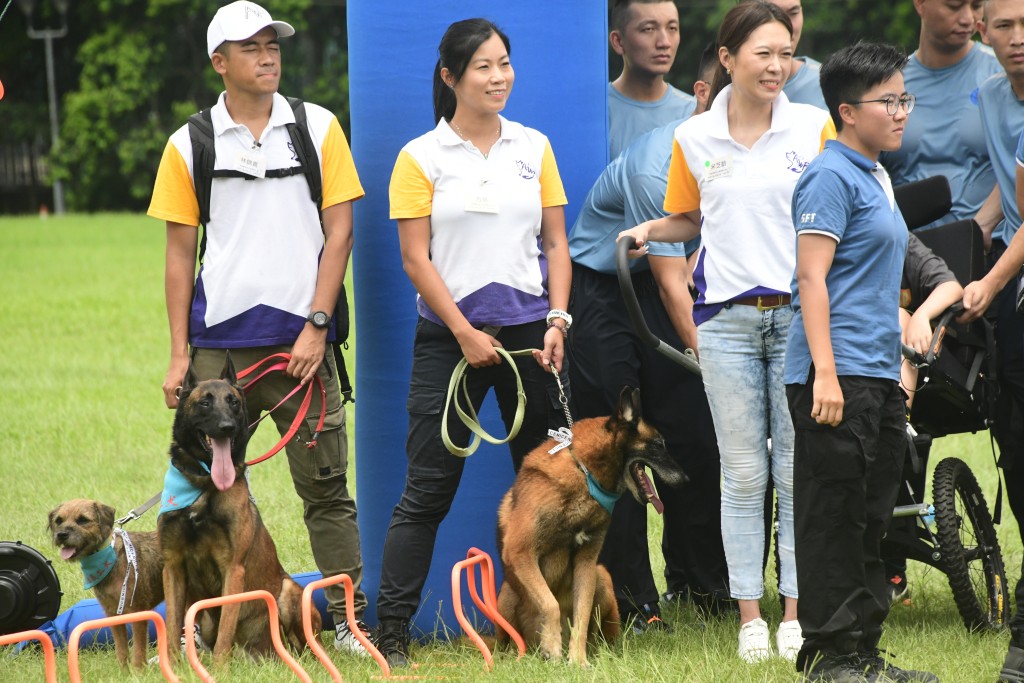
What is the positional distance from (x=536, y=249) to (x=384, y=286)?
2.52 feet

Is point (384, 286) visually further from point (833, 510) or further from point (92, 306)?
point (92, 306)

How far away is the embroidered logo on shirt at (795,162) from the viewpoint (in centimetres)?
430

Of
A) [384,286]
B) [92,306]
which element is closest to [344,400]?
[384,286]

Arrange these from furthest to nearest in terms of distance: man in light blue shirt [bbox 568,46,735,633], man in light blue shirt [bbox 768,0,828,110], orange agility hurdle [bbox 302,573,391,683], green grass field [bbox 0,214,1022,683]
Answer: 1. man in light blue shirt [bbox 768,0,828,110]
2. man in light blue shirt [bbox 568,46,735,633]
3. green grass field [bbox 0,214,1022,683]
4. orange agility hurdle [bbox 302,573,391,683]

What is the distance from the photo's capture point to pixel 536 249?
14.9 ft

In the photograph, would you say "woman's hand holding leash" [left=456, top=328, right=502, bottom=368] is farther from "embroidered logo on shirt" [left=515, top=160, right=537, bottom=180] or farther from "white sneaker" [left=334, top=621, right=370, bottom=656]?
"white sneaker" [left=334, top=621, right=370, bottom=656]

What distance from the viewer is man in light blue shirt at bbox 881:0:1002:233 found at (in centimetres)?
516

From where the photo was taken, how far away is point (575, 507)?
14.5 feet

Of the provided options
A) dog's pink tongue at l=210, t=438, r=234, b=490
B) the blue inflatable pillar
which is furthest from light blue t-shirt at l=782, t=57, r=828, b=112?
dog's pink tongue at l=210, t=438, r=234, b=490

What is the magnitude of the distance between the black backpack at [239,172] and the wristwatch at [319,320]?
5.0 inches

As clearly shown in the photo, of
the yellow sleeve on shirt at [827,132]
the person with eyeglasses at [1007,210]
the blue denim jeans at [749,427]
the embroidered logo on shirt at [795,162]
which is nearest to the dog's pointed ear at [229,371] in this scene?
the blue denim jeans at [749,427]

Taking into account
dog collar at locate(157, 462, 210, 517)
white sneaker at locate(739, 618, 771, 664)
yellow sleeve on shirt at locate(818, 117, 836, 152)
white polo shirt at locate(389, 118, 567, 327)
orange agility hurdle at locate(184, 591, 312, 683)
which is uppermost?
yellow sleeve on shirt at locate(818, 117, 836, 152)

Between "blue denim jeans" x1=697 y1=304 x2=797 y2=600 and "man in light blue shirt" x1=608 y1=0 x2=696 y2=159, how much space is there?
1.80 metres

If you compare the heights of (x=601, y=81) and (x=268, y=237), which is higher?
(x=601, y=81)
